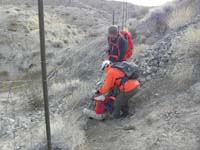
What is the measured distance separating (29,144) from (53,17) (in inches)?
1083

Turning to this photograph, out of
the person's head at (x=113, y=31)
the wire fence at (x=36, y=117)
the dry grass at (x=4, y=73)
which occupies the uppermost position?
the person's head at (x=113, y=31)

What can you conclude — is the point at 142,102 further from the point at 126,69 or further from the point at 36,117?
the point at 36,117

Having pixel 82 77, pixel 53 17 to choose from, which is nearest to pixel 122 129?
pixel 82 77

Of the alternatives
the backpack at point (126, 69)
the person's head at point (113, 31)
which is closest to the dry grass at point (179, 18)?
the person's head at point (113, 31)

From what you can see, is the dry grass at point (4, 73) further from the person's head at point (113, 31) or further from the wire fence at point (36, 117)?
the person's head at point (113, 31)

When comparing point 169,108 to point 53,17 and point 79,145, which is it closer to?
point 79,145

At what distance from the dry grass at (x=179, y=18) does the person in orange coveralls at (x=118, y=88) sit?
4.41 meters

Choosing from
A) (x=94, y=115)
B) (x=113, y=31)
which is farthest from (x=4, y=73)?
(x=113, y=31)

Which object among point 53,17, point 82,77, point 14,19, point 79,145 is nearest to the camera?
point 79,145

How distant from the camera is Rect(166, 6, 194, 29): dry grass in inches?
414

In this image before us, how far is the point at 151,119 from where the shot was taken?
5980 mm

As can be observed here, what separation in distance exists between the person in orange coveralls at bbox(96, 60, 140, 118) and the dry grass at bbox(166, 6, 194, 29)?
4408 millimetres

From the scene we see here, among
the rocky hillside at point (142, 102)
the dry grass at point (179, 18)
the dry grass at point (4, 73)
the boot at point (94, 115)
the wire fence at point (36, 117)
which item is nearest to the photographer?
the rocky hillside at point (142, 102)

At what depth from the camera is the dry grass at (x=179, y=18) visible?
10505 millimetres
